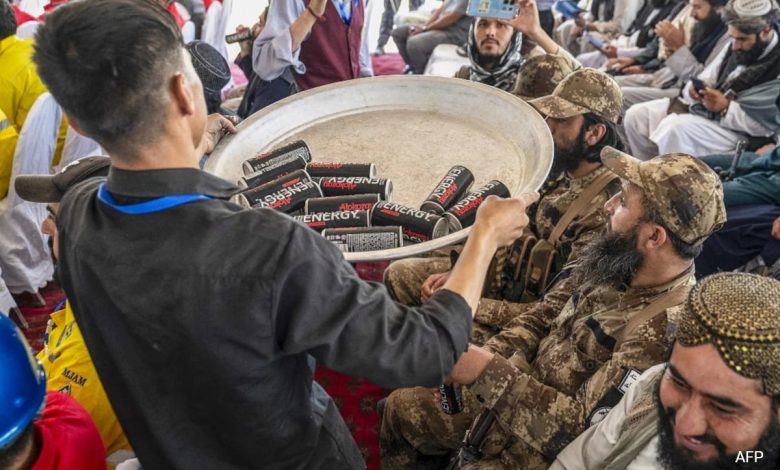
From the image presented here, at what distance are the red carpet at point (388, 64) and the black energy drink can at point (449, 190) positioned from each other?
4.92 meters

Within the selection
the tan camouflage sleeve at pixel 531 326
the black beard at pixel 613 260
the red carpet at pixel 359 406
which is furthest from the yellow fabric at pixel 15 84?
the black beard at pixel 613 260

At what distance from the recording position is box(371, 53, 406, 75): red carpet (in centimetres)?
658

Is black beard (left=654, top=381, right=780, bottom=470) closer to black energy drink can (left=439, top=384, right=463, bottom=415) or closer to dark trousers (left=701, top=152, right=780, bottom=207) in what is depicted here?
black energy drink can (left=439, top=384, right=463, bottom=415)

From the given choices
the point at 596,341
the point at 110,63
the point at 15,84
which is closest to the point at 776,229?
the point at 596,341

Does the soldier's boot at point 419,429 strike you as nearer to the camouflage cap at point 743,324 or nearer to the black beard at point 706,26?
the camouflage cap at point 743,324

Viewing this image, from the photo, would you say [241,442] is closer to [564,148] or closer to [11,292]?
[564,148]

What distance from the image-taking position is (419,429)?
2.15 metres

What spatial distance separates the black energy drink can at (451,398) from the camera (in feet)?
6.20

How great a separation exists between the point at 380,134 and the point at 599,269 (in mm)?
808

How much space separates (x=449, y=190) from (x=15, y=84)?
99.2 inches

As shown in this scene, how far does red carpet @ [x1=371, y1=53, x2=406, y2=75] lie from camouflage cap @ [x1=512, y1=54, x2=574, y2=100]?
3.44m

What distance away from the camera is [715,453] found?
1.31 meters

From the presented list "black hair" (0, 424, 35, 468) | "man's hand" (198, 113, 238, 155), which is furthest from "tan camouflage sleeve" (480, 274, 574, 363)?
"black hair" (0, 424, 35, 468)

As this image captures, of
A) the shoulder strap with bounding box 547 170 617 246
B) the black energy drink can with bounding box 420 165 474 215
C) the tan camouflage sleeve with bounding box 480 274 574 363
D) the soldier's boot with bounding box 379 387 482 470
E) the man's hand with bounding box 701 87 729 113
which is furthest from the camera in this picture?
the man's hand with bounding box 701 87 729 113
